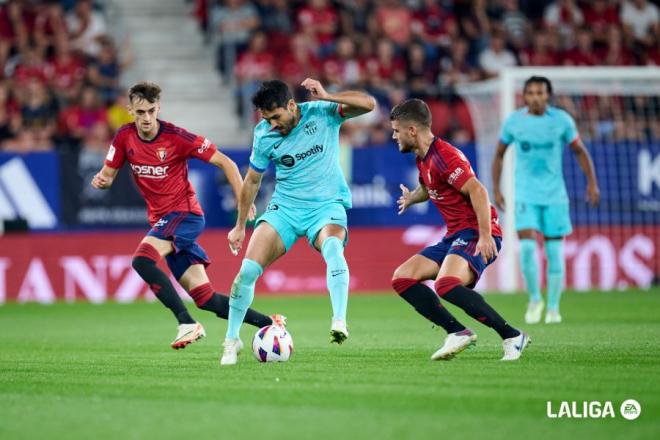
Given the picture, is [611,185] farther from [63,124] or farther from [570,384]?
[570,384]

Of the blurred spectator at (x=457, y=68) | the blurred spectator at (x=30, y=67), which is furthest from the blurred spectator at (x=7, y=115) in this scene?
the blurred spectator at (x=457, y=68)

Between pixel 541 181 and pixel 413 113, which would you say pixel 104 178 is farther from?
pixel 541 181

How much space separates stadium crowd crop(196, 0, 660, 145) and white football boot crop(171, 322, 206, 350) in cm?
1107

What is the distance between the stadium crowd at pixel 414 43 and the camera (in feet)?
70.4

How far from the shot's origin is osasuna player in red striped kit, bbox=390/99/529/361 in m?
9.13

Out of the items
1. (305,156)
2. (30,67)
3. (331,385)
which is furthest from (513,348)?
(30,67)

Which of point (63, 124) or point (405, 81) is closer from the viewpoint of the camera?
point (63, 124)

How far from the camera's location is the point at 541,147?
45.4 feet

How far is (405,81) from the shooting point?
2247 centimetres

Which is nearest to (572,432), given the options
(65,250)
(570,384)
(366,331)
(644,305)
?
(570,384)

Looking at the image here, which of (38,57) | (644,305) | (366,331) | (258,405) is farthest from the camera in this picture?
(38,57)

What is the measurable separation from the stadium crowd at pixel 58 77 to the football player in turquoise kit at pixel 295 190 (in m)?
10.3

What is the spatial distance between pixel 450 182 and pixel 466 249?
1.75 ft

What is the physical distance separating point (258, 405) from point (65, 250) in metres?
12.6
